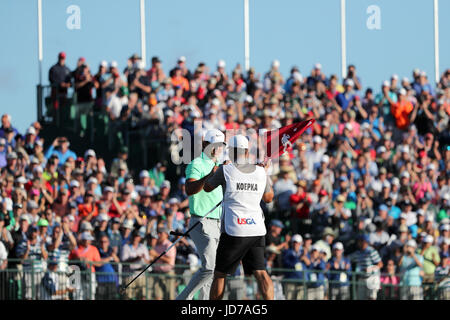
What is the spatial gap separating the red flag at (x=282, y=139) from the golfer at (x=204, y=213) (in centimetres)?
73

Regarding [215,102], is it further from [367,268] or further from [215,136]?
[215,136]

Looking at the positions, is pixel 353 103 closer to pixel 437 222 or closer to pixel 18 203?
pixel 437 222

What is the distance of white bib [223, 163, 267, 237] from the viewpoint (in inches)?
479

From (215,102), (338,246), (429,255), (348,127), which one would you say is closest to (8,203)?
(215,102)

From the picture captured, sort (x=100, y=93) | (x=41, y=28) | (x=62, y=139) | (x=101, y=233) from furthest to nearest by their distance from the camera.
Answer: (x=41, y=28)
(x=100, y=93)
(x=62, y=139)
(x=101, y=233)

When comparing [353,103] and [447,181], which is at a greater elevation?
[353,103]

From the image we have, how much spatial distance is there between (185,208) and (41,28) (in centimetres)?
974

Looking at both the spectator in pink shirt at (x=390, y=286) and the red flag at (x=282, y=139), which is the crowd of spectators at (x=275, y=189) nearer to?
the spectator in pink shirt at (x=390, y=286)

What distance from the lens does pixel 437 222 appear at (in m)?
21.6

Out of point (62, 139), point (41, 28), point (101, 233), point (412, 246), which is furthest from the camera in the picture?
point (41, 28)

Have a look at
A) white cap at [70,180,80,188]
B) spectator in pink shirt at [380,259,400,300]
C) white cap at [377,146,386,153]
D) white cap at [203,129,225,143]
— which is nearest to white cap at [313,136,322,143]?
white cap at [377,146,386,153]

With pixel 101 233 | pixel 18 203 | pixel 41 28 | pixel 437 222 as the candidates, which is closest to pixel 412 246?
pixel 437 222

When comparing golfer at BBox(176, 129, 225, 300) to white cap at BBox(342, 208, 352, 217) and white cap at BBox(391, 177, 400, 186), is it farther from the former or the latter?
white cap at BBox(391, 177, 400, 186)

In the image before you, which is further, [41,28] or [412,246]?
[41,28]
